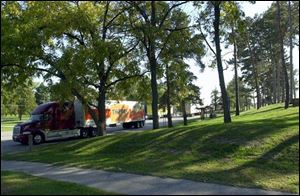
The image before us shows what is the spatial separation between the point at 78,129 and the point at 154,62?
1111cm

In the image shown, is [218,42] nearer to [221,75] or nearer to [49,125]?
[221,75]

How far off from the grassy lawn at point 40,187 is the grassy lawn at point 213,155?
292 centimetres

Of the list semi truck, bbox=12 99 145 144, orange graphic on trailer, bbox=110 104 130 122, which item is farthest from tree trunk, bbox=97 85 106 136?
orange graphic on trailer, bbox=110 104 130 122

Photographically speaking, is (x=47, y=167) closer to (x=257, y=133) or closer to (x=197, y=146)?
(x=197, y=146)

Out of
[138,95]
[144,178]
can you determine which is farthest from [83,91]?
[144,178]

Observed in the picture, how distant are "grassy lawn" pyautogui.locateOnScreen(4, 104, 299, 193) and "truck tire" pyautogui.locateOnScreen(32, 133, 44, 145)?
1005 cm

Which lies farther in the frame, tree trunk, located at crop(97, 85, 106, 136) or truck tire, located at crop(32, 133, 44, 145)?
truck tire, located at crop(32, 133, 44, 145)

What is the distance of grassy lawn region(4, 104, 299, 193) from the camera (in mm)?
13188

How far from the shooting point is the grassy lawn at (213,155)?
13.2 meters

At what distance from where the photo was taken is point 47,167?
15953 millimetres

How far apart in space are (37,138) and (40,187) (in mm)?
21816

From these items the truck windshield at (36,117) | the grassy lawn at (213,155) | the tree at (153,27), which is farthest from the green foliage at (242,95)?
the grassy lawn at (213,155)

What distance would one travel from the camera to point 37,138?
1262 inches

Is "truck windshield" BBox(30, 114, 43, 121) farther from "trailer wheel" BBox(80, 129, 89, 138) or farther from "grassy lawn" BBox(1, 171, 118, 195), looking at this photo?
"grassy lawn" BBox(1, 171, 118, 195)
